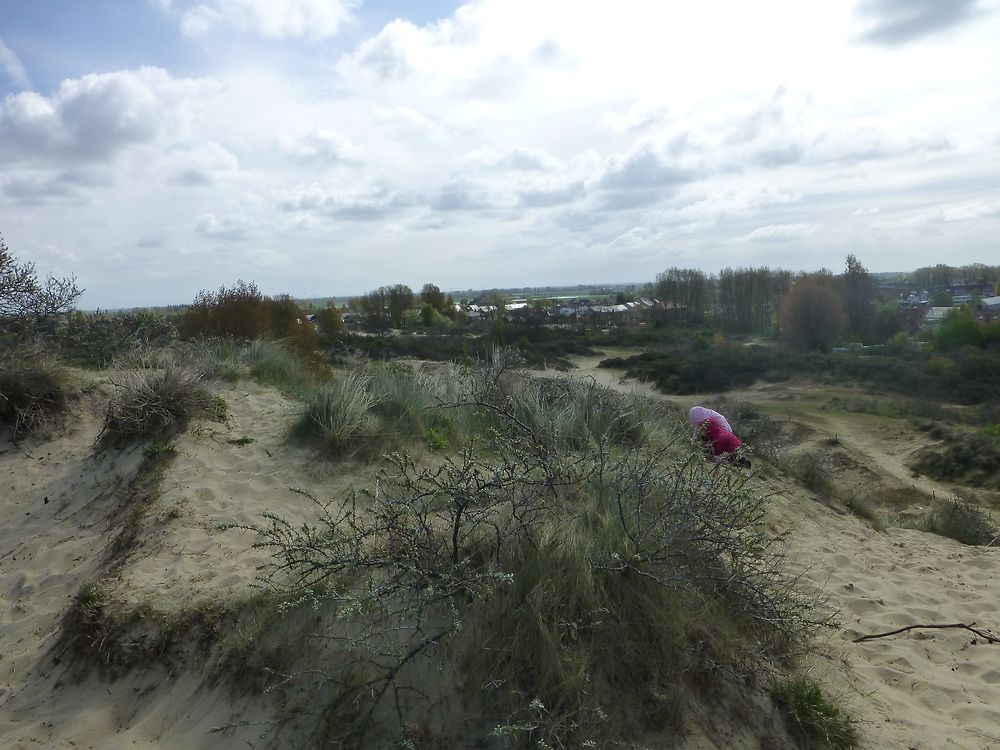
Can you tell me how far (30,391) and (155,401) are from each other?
2018mm

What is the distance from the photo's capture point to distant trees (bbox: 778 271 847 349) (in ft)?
126

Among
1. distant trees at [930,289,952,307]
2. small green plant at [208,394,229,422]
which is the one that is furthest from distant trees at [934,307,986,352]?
small green plant at [208,394,229,422]

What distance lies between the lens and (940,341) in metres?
32.3

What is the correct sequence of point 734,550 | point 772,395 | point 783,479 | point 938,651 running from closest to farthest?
point 734,550
point 938,651
point 783,479
point 772,395

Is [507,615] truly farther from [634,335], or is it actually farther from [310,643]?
[634,335]

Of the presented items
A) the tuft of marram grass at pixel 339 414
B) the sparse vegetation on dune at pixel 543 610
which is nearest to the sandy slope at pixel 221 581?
the tuft of marram grass at pixel 339 414

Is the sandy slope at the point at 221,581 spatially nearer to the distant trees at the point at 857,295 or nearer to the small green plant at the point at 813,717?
the small green plant at the point at 813,717

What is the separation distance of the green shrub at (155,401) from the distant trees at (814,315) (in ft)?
122

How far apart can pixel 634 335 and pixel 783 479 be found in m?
38.0

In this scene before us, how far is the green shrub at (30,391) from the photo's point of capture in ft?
25.8

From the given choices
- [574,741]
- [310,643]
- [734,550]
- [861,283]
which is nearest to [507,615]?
[574,741]

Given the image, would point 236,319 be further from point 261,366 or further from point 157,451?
point 157,451

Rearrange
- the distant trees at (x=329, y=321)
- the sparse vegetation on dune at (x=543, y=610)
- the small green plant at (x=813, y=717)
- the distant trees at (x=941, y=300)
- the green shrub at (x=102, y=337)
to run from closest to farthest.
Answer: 1. the sparse vegetation on dune at (x=543, y=610)
2. the small green plant at (x=813, y=717)
3. the green shrub at (x=102, y=337)
4. the distant trees at (x=329, y=321)
5. the distant trees at (x=941, y=300)

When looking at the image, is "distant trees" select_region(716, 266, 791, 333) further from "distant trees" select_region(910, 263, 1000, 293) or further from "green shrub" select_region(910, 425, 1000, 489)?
"green shrub" select_region(910, 425, 1000, 489)
